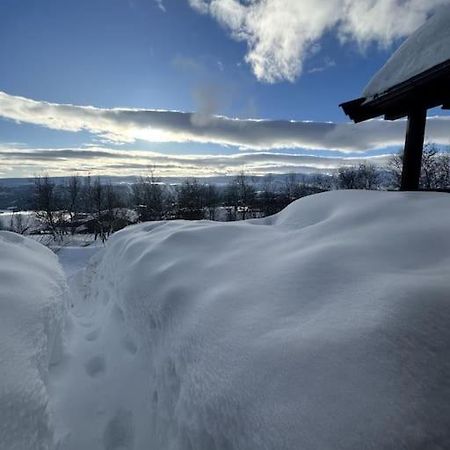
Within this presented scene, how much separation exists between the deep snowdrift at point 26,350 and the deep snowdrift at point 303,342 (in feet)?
1.70

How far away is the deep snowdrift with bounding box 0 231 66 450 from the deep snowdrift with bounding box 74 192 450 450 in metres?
0.52

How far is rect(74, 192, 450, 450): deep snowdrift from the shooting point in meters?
1.22

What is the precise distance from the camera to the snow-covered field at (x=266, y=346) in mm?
1250

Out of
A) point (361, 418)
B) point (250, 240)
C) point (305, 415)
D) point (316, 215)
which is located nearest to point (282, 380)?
point (305, 415)

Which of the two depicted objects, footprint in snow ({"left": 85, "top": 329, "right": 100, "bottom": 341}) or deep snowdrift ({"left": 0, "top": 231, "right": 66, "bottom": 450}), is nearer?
deep snowdrift ({"left": 0, "top": 231, "right": 66, "bottom": 450})

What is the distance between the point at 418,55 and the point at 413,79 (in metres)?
0.42

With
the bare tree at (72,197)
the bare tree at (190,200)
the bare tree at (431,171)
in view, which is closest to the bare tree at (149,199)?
the bare tree at (190,200)

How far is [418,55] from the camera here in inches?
145

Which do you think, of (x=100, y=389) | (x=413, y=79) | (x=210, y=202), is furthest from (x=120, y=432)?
(x=210, y=202)

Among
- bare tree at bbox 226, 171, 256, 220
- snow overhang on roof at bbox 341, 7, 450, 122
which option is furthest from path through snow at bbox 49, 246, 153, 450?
bare tree at bbox 226, 171, 256, 220

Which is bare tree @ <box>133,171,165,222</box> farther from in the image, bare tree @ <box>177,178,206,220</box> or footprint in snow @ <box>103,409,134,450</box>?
footprint in snow @ <box>103,409,134,450</box>

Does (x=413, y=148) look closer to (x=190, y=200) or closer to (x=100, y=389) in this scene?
(x=100, y=389)

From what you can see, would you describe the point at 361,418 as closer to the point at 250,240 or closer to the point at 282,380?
the point at 282,380

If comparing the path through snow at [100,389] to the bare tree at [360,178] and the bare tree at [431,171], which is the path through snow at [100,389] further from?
the bare tree at [360,178]
